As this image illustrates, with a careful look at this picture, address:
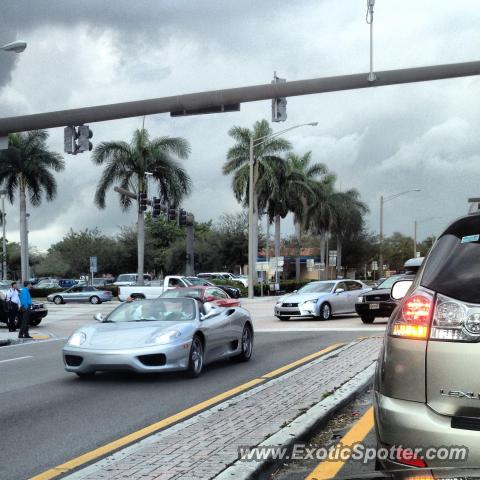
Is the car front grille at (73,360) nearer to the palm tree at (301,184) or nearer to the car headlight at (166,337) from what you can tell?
the car headlight at (166,337)

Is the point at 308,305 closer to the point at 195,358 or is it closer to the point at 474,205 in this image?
the point at 195,358

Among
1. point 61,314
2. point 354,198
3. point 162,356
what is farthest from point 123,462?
point 354,198

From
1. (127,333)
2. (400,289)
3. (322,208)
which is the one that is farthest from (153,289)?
(322,208)

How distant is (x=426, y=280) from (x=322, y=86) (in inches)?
504

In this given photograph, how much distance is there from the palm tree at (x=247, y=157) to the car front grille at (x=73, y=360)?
4701cm

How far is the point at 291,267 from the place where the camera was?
103625 mm

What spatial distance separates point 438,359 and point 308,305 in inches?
856

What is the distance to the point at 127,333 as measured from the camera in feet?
34.0

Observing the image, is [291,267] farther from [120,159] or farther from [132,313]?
[132,313]

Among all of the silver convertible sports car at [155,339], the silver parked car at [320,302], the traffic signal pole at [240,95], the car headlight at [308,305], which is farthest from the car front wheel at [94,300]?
the silver convertible sports car at [155,339]

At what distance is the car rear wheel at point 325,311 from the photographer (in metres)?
25.2

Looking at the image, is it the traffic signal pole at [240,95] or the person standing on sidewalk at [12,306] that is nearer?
the traffic signal pole at [240,95]

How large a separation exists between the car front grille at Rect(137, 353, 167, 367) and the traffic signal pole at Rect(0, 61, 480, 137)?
805cm

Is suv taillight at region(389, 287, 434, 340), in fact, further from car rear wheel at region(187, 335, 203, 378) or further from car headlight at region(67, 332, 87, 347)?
car headlight at region(67, 332, 87, 347)
